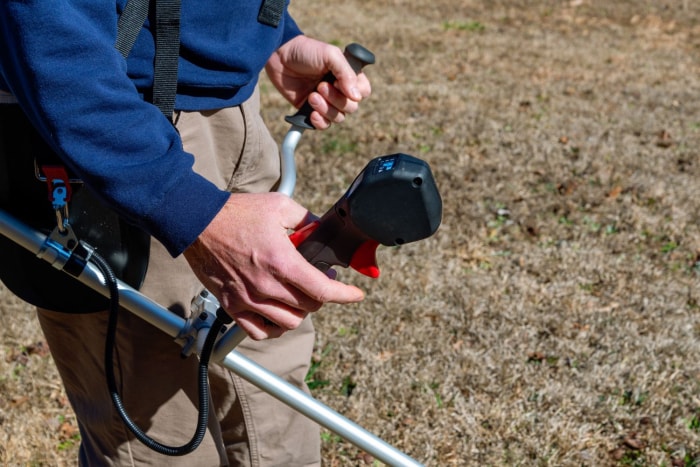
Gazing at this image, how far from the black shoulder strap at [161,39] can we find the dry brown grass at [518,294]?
1811mm

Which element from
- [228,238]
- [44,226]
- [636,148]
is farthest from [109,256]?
[636,148]

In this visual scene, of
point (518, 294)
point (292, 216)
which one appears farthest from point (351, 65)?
point (518, 294)

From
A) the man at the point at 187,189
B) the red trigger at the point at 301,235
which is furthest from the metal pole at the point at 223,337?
the red trigger at the point at 301,235

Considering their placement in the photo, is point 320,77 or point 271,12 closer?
point 271,12

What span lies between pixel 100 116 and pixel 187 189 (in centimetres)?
19

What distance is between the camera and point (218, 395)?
Result: 204 cm

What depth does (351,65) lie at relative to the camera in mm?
2061

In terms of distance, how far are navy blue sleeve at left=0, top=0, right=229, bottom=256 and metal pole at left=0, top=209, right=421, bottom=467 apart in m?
0.29

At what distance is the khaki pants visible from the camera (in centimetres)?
180

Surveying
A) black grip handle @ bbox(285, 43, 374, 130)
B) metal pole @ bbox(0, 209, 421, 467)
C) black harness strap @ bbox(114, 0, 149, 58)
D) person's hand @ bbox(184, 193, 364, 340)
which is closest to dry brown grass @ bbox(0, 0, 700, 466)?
metal pole @ bbox(0, 209, 421, 467)

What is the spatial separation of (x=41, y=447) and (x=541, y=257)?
2721 millimetres

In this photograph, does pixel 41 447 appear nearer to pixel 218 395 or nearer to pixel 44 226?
pixel 218 395

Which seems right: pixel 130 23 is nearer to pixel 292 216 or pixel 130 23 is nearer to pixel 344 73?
pixel 292 216

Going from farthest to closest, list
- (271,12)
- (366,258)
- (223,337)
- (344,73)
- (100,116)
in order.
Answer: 1. (344,73)
2. (271,12)
3. (223,337)
4. (366,258)
5. (100,116)
